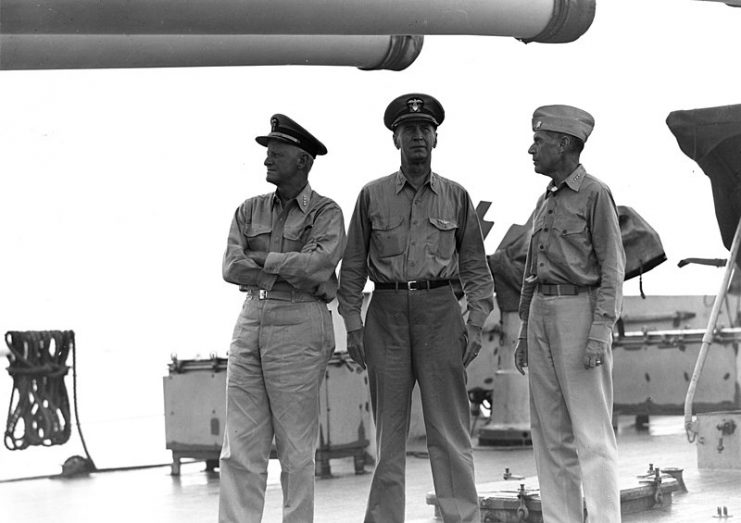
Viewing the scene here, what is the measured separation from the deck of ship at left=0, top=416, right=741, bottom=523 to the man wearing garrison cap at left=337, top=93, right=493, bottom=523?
2.87 ft

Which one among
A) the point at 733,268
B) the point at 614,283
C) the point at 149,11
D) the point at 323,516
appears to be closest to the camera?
the point at 149,11

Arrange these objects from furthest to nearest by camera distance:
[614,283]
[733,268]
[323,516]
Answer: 1. [733,268]
2. [323,516]
3. [614,283]

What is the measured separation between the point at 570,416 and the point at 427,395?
A: 0.56 metres

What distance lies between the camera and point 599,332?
4.80 m

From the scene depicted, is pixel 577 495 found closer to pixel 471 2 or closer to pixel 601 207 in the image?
pixel 601 207

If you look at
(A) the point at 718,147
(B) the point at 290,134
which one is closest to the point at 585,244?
(B) the point at 290,134

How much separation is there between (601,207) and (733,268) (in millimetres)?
2333

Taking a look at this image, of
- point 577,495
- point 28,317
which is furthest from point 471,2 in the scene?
point 28,317

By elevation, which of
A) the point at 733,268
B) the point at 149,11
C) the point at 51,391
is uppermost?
the point at 149,11

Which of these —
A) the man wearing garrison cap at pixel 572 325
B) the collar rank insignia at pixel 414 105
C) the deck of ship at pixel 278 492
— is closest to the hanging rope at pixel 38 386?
the deck of ship at pixel 278 492

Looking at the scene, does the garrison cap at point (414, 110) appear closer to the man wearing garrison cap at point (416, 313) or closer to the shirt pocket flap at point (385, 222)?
the man wearing garrison cap at point (416, 313)

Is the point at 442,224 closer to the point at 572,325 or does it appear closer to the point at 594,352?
the point at 572,325

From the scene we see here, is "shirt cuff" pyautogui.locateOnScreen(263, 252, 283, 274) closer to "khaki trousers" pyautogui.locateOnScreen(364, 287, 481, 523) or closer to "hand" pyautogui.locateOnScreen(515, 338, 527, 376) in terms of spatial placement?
"khaki trousers" pyautogui.locateOnScreen(364, 287, 481, 523)

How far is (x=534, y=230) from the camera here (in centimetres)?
510
